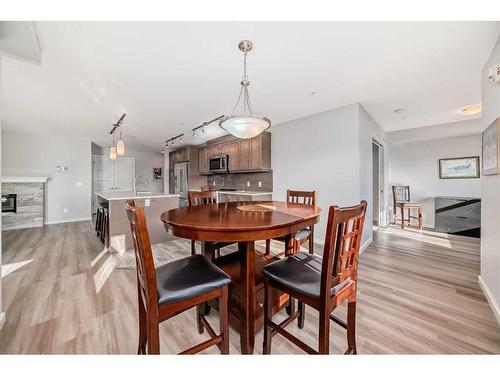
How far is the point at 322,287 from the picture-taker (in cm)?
102

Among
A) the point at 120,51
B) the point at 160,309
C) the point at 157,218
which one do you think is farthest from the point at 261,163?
the point at 160,309

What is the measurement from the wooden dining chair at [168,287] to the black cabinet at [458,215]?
5552mm

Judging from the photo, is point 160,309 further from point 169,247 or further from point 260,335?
point 169,247

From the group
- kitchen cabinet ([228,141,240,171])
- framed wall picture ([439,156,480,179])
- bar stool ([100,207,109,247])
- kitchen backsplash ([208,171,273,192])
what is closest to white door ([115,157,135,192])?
kitchen backsplash ([208,171,273,192])

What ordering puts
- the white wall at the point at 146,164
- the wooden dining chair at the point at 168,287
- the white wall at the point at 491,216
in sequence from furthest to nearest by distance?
1. the white wall at the point at 146,164
2. the white wall at the point at 491,216
3. the wooden dining chair at the point at 168,287

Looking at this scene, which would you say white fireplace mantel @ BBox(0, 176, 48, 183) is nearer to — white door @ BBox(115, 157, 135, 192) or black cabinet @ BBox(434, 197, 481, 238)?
white door @ BBox(115, 157, 135, 192)

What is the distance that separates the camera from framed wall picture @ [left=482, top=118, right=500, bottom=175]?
1656 mm

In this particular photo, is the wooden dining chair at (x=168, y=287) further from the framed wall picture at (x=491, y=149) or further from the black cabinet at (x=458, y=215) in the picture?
the black cabinet at (x=458, y=215)

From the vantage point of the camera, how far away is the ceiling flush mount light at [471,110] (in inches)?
128

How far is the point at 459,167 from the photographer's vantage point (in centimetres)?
487

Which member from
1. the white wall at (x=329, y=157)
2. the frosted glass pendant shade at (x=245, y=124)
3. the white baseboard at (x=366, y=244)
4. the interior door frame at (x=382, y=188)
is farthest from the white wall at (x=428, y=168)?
the frosted glass pendant shade at (x=245, y=124)

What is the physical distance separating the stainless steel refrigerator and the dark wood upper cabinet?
3.86ft

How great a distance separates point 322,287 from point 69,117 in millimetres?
4955
